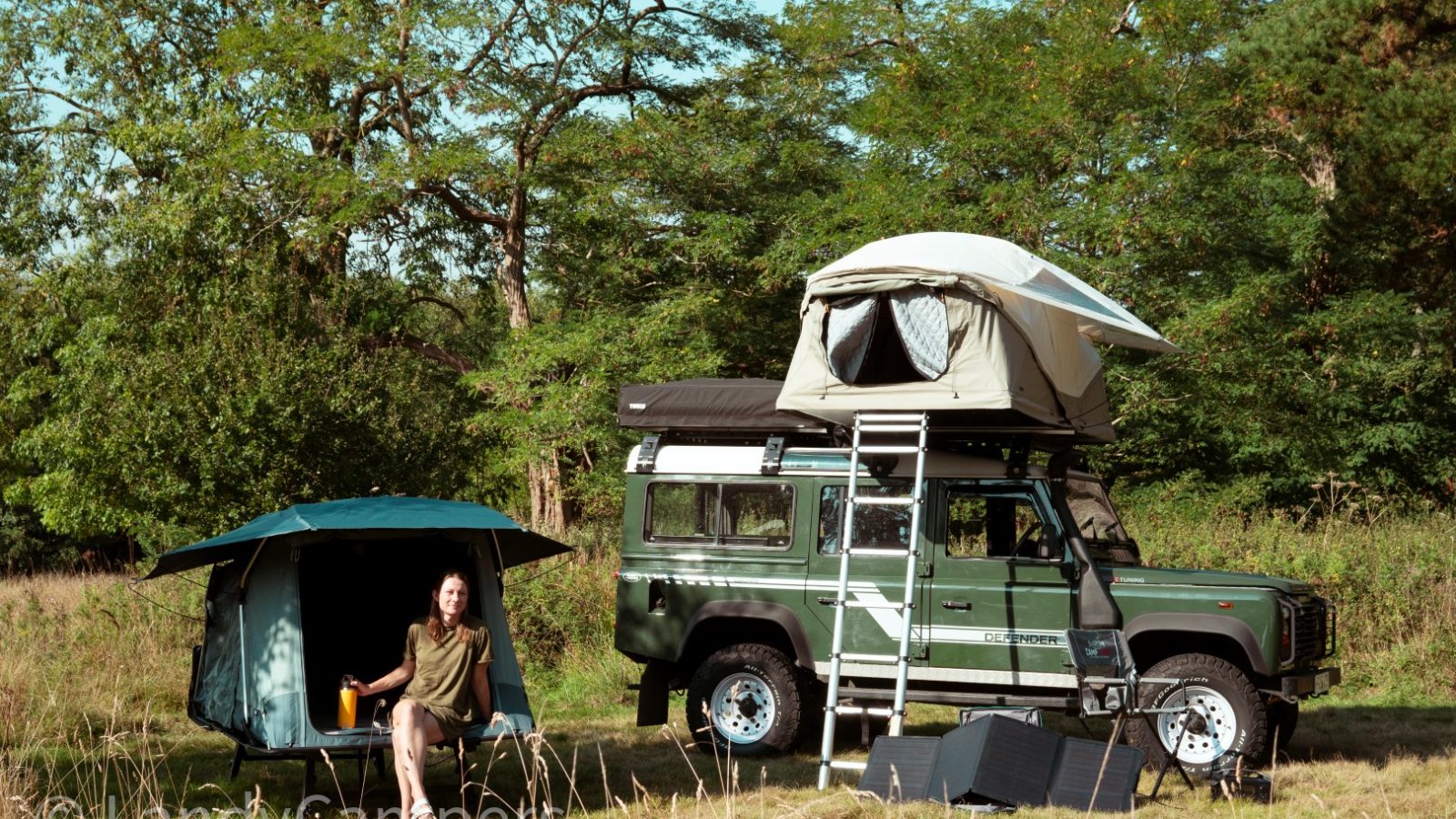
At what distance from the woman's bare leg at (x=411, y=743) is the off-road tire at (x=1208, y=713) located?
442 centimetres

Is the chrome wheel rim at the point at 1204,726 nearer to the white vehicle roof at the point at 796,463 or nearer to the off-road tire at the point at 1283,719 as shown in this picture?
the off-road tire at the point at 1283,719

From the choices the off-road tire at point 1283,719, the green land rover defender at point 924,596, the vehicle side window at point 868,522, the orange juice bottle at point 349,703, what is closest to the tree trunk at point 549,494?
the green land rover defender at point 924,596

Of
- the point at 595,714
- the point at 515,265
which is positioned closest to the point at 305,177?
the point at 515,265

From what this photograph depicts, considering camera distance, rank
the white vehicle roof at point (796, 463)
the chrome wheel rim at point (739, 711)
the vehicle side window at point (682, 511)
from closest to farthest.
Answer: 1. the white vehicle roof at point (796, 463)
2. the chrome wheel rim at point (739, 711)
3. the vehicle side window at point (682, 511)

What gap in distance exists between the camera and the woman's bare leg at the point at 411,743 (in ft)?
23.2

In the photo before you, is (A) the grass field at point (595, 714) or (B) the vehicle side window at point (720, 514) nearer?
(A) the grass field at point (595, 714)

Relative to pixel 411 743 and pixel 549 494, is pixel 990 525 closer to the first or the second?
pixel 411 743

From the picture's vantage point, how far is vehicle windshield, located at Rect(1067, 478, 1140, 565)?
10.0m

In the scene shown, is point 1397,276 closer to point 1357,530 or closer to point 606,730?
point 1357,530

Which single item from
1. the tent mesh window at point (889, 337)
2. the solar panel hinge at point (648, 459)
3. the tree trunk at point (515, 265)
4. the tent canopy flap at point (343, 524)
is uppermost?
the tree trunk at point (515, 265)

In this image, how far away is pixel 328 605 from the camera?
9.30 meters

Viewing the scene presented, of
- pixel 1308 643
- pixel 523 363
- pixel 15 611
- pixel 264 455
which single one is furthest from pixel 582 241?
pixel 1308 643

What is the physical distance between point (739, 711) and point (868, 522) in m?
1.67

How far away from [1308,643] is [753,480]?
154 inches
